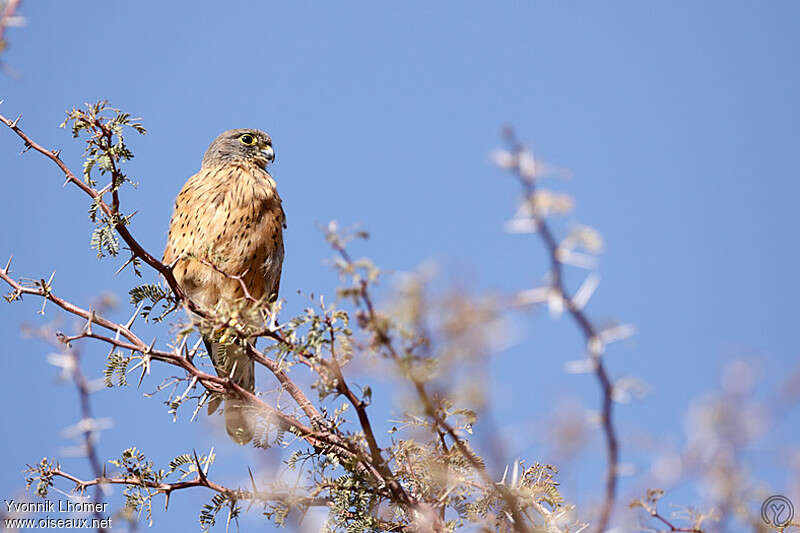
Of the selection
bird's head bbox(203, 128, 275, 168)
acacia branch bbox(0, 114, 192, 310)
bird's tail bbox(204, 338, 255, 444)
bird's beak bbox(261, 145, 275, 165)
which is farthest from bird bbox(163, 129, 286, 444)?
acacia branch bbox(0, 114, 192, 310)

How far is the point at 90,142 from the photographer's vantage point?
3.02m

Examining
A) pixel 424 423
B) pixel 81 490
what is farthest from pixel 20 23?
pixel 81 490

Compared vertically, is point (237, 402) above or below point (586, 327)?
above

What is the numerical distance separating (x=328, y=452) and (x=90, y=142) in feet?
4.62

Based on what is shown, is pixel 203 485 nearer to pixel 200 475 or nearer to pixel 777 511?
pixel 200 475

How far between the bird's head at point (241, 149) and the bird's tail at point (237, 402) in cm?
154

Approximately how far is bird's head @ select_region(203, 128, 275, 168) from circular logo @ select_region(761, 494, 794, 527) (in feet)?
17.1

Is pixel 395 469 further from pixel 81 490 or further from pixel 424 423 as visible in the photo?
pixel 81 490

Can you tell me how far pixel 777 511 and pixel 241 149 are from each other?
5421mm

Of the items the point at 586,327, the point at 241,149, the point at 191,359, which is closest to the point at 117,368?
the point at 191,359

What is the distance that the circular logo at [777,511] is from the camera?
6.68ft

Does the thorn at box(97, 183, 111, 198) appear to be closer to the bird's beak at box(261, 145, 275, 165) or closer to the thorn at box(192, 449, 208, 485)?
the thorn at box(192, 449, 208, 485)

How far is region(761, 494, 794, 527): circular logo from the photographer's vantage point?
6.68 ft

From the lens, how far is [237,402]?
13.0 feet
